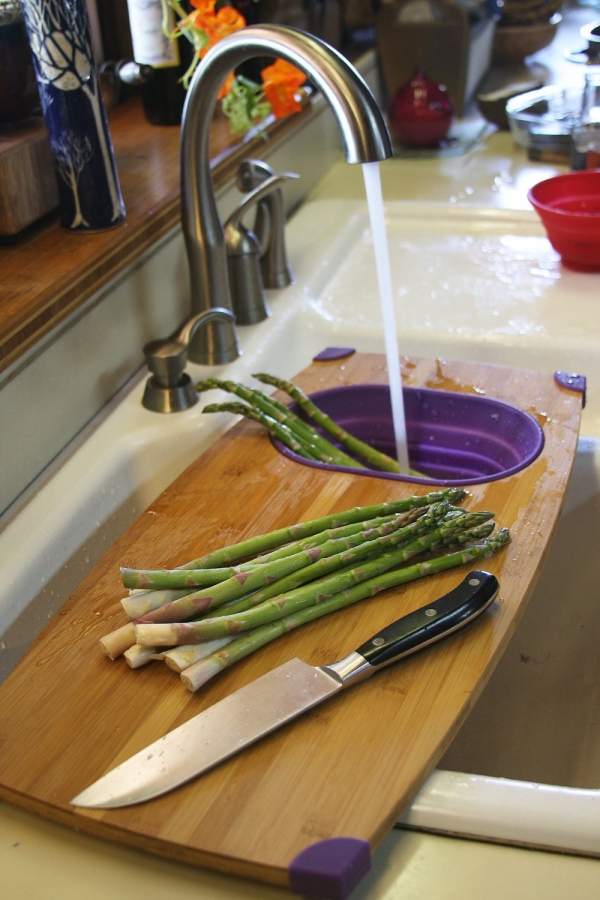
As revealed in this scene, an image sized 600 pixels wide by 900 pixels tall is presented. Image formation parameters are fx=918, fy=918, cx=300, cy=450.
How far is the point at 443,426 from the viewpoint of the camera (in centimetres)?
126

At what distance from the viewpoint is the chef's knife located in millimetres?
689

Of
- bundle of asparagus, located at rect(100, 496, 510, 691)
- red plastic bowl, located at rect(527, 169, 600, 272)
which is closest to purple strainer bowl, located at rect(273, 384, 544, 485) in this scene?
bundle of asparagus, located at rect(100, 496, 510, 691)

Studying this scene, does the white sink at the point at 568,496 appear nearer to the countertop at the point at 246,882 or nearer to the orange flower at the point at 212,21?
the countertop at the point at 246,882

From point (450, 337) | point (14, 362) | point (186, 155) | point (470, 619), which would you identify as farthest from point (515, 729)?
point (186, 155)

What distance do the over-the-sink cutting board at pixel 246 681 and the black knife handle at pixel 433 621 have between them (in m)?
0.02

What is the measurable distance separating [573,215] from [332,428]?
0.64 m

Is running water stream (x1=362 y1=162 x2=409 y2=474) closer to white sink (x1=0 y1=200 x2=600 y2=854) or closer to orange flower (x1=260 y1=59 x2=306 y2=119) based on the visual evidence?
white sink (x1=0 y1=200 x2=600 y2=854)

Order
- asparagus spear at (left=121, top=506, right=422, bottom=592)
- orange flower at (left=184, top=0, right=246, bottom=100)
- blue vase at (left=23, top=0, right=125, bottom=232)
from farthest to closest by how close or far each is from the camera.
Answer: orange flower at (left=184, top=0, right=246, bottom=100) → blue vase at (left=23, top=0, right=125, bottom=232) → asparagus spear at (left=121, top=506, right=422, bottom=592)

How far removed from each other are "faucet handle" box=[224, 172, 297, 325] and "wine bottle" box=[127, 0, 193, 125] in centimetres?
21

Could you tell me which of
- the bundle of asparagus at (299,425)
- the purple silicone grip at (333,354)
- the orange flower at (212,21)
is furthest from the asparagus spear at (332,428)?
the orange flower at (212,21)

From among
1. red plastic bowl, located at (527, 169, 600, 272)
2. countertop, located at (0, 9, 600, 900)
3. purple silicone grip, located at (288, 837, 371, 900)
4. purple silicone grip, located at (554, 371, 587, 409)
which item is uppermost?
red plastic bowl, located at (527, 169, 600, 272)

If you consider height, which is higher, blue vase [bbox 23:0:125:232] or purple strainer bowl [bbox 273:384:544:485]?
blue vase [bbox 23:0:125:232]

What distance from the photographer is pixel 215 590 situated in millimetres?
839

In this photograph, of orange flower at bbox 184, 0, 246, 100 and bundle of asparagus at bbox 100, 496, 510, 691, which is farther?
orange flower at bbox 184, 0, 246, 100
